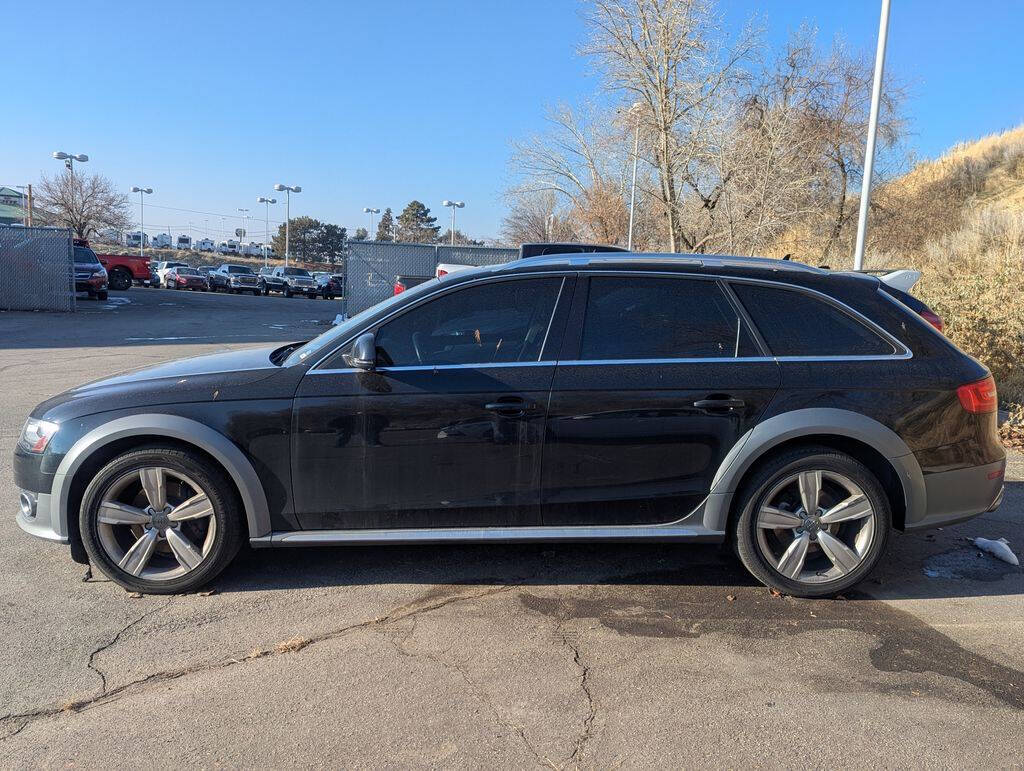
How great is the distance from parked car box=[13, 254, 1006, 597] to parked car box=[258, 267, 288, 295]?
1598 inches

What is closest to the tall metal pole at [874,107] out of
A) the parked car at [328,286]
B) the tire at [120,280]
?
the tire at [120,280]

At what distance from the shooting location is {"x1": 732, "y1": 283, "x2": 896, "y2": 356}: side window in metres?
4.12

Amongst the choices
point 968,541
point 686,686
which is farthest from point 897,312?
point 686,686

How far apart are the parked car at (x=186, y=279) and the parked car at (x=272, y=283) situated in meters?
3.03

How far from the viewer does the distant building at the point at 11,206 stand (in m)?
71.3

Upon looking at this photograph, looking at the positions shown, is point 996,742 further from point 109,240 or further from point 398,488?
point 109,240

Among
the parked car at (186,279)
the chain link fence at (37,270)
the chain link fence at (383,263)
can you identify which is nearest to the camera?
the chain link fence at (383,263)

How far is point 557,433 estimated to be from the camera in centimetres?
393

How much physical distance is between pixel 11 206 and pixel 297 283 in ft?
184

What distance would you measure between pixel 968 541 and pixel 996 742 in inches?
97.7

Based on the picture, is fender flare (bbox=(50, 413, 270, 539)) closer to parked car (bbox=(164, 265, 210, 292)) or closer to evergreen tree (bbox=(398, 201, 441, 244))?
parked car (bbox=(164, 265, 210, 292))

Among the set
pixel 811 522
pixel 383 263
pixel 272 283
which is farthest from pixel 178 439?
pixel 272 283

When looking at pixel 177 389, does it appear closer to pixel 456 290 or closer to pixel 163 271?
pixel 456 290

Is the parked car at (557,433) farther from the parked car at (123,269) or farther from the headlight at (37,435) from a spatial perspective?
the parked car at (123,269)
